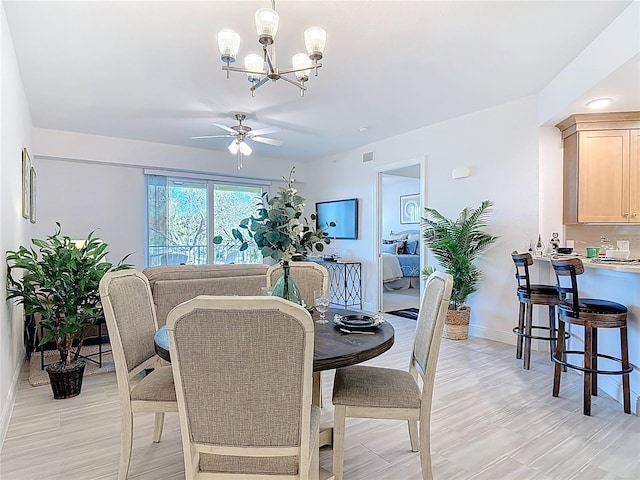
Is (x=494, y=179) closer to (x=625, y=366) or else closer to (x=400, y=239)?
(x=625, y=366)

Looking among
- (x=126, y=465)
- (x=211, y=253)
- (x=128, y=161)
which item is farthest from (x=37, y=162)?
(x=126, y=465)

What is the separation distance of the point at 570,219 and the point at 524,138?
97cm

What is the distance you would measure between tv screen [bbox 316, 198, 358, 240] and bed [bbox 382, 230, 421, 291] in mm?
1353

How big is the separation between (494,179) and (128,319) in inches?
156

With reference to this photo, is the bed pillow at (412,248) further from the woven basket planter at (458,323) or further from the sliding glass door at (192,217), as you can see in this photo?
the woven basket planter at (458,323)

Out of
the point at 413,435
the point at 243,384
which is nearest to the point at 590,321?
the point at 413,435

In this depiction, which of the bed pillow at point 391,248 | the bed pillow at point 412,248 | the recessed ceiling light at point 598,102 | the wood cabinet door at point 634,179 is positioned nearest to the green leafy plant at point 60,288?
the recessed ceiling light at point 598,102

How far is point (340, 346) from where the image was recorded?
157cm

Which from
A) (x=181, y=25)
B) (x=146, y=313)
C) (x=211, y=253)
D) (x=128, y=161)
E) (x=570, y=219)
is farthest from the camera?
(x=211, y=253)

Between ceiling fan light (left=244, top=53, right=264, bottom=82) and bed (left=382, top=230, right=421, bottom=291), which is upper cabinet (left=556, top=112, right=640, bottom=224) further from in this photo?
bed (left=382, top=230, right=421, bottom=291)

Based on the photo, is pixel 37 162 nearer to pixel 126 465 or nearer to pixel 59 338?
pixel 59 338

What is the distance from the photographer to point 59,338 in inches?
111

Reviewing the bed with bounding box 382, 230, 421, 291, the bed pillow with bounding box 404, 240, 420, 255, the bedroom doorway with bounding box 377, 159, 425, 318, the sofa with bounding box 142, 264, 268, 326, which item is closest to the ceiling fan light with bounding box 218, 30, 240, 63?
the sofa with bounding box 142, 264, 268, 326

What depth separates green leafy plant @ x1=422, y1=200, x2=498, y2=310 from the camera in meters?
4.20
